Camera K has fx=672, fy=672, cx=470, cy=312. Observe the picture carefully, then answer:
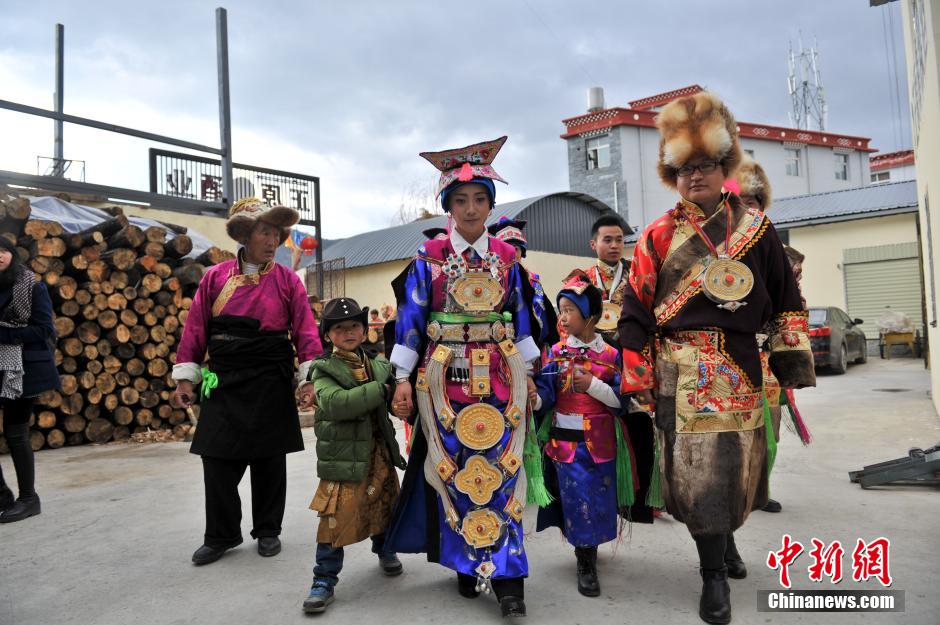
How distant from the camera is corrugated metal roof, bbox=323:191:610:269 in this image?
64.3 feet

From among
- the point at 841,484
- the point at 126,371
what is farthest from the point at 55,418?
the point at 841,484

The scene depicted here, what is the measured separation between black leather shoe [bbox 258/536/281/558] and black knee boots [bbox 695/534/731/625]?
2198 millimetres

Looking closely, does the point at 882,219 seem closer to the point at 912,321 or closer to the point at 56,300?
the point at 912,321

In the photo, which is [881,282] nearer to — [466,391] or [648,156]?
[648,156]

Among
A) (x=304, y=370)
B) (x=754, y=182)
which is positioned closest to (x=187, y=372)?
(x=304, y=370)

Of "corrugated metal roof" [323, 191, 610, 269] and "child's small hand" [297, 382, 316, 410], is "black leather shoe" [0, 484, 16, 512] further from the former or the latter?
"corrugated metal roof" [323, 191, 610, 269]

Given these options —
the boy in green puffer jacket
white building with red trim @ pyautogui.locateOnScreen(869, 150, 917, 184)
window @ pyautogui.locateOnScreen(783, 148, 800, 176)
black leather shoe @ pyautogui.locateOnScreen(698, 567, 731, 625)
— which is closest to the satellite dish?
the boy in green puffer jacket

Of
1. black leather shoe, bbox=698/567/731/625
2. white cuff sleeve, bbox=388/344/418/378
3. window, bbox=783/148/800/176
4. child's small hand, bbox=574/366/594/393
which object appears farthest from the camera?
window, bbox=783/148/800/176

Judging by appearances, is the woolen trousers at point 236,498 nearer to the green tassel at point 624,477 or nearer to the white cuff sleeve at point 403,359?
the white cuff sleeve at point 403,359

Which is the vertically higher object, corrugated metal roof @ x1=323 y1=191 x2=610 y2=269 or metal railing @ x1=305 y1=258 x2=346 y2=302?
corrugated metal roof @ x1=323 y1=191 x2=610 y2=269

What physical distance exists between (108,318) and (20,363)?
327cm

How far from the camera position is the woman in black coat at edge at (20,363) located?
4.30 meters

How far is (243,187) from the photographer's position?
13602mm

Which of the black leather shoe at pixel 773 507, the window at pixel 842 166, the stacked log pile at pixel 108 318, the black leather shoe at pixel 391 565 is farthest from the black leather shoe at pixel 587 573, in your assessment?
the window at pixel 842 166
